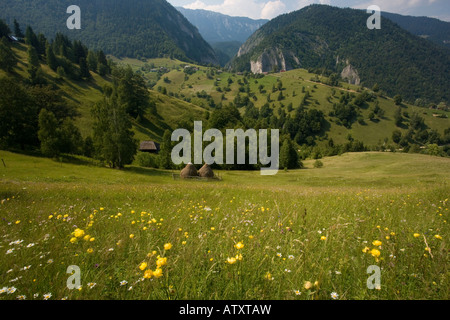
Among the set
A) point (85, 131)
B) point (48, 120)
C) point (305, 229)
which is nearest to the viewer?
point (305, 229)

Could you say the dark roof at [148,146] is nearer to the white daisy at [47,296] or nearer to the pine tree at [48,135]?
the pine tree at [48,135]

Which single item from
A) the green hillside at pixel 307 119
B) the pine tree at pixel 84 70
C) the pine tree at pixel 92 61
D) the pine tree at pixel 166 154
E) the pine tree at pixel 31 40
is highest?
the pine tree at pixel 31 40

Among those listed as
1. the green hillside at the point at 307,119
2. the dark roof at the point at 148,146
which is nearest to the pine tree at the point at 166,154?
the dark roof at the point at 148,146

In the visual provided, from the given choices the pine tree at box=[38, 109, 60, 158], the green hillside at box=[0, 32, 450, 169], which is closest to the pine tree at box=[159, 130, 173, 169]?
the green hillside at box=[0, 32, 450, 169]

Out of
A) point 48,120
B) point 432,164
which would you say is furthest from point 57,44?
point 432,164

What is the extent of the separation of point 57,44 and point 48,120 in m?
103

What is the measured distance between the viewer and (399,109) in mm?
179375

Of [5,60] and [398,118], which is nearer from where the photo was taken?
[5,60]

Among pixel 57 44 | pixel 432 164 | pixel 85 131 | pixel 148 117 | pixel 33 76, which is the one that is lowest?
pixel 432 164

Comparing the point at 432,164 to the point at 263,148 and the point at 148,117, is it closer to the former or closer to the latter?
the point at 263,148

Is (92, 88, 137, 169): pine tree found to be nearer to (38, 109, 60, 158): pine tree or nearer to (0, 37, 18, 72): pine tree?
(38, 109, 60, 158): pine tree

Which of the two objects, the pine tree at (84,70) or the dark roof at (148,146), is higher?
the pine tree at (84,70)

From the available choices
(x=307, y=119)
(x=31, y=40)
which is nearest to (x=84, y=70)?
(x=31, y=40)

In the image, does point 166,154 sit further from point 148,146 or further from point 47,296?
point 47,296
